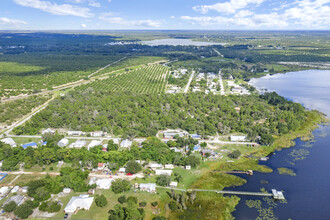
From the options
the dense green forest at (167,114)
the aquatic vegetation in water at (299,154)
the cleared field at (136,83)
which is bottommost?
the aquatic vegetation in water at (299,154)

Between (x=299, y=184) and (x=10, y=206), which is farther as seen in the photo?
(x=299, y=184)

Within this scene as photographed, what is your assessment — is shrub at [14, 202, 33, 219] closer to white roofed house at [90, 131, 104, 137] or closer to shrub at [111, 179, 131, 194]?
shrub at [111, 179, 131, 194]

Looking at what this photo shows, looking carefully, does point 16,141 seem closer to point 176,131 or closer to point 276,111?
point 176,131

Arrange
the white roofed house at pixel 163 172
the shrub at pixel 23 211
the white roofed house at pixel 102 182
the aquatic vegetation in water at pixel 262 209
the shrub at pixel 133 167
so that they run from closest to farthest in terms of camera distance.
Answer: the shrub at pixel 23 211, the aquatic vegetation in water at pixel 262 209, the white roofed house at pixel 102 182, the shrub at pixel 133 167, the white roofed house at pixel 163 172

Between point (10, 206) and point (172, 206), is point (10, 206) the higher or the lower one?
the higher one

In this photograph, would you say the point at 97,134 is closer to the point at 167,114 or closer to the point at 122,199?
the point at 167,114

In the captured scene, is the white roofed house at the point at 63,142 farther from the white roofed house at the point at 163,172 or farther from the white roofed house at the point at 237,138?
the white roofed house at the point at 237,138

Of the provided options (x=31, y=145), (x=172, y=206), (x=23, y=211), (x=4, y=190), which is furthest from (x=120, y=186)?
(x=31, y=145)

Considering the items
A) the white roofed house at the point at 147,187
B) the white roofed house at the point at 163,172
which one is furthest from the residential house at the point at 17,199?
the white roofed house at the point at 163,172
